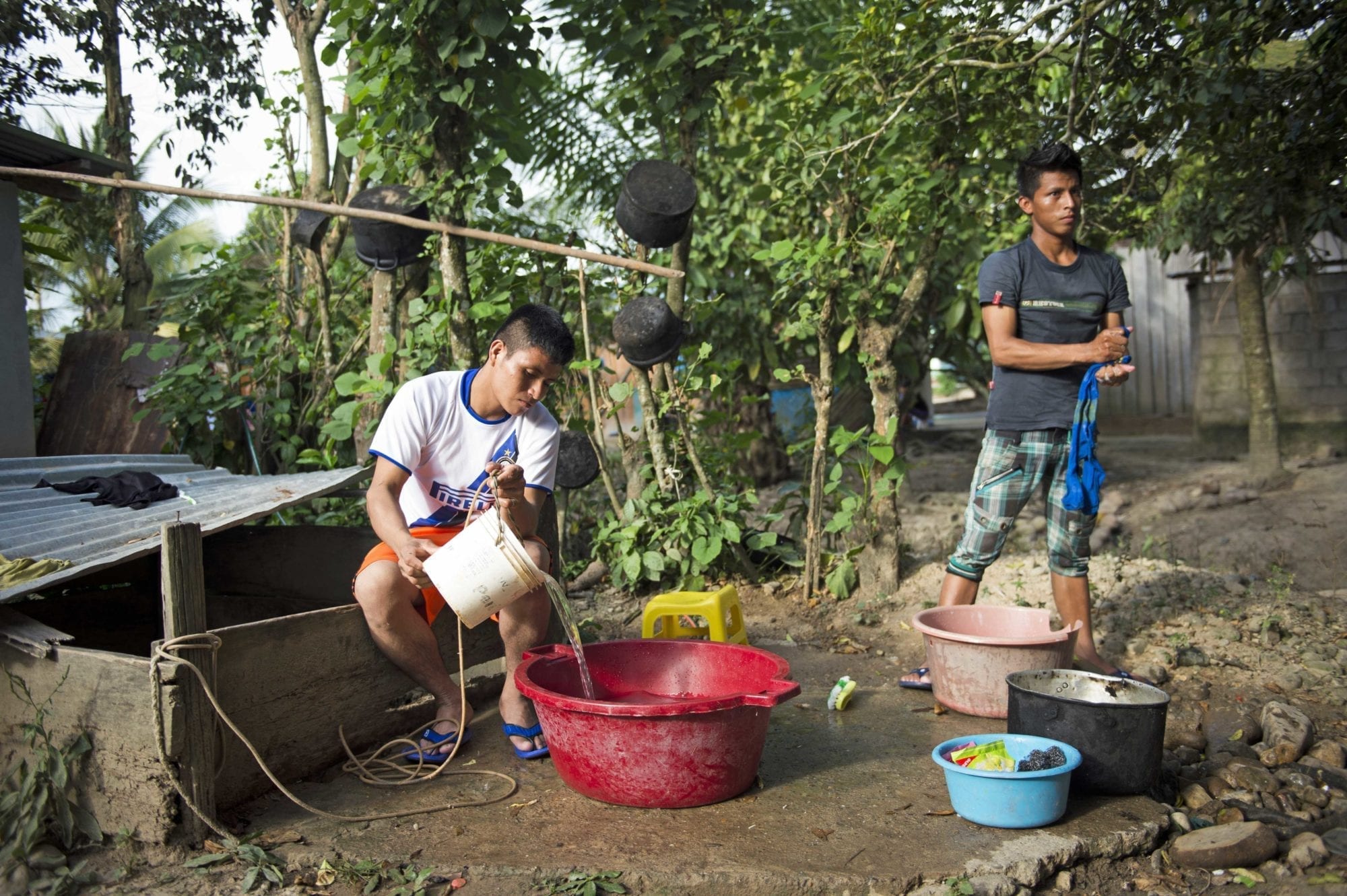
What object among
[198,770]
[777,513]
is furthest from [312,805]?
[777,513]

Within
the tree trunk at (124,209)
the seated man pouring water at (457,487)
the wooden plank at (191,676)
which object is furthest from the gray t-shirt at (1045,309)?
the tree trunk at (124,209)

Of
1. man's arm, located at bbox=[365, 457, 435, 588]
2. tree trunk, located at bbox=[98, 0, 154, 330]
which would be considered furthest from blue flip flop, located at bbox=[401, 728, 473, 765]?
tree trunk, located at bbox=[98, 0, 154, 330]

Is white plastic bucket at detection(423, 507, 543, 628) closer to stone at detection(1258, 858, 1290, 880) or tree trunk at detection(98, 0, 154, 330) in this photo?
stone at detection(1258, 858, 1290, 880)

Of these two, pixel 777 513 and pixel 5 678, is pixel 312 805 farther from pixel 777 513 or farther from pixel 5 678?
pixel 777 513

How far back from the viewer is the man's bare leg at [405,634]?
3.10 metres

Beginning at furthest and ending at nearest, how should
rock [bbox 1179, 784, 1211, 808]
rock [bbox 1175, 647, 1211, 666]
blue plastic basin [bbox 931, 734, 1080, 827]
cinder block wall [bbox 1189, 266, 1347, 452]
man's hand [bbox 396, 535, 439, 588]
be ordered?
cinder block wall [bbox 1189, 266, 1347, 452] → rock [bbox 1175, 647, 1211, 666] → man's hand [bbox 396, 535, 439, 588] → rock [bbox 1179, 784, 1211, 808] → blue plastic basin [bbox 931, 734, 1080, 827]

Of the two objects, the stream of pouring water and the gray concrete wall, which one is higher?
the gray concrete wall

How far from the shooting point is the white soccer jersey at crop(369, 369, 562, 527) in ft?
10.8

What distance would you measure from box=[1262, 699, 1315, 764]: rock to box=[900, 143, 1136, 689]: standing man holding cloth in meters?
0.50

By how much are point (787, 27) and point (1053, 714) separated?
6.07 meters

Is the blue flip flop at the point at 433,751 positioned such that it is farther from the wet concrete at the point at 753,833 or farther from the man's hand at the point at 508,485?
the man's hand at the point at 508,485

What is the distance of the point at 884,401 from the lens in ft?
16.7

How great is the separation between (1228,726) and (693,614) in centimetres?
195

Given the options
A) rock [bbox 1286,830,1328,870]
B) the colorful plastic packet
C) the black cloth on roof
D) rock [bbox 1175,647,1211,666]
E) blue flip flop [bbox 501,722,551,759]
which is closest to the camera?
rock [bbox 1286,830,1328,870]
